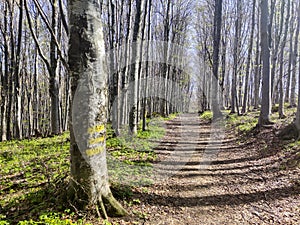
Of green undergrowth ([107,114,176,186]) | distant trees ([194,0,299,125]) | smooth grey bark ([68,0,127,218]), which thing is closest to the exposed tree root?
distant trees ([194,0,299,125])

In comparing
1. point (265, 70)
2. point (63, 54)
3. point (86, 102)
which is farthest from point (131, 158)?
point (63, 54)

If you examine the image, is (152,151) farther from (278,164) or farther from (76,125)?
(76,125)

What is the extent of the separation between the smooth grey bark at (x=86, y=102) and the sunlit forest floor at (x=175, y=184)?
0.33 meters

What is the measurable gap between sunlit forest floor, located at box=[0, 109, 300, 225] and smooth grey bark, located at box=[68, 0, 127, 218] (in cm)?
33

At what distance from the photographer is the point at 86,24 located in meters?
3.27

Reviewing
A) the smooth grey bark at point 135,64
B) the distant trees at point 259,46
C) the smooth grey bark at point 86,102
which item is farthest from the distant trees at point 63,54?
the distant trees at point 259,46

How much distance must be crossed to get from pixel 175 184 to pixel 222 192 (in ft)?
3.43

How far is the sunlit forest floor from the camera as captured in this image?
3668mm

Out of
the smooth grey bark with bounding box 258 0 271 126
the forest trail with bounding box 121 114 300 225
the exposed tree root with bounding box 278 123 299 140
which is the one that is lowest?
the forest trail with bounding box 121 114 300 225

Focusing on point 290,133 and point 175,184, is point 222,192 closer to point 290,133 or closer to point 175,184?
point 175,184

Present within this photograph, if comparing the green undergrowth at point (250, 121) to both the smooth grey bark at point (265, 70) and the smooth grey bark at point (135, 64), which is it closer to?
the smooth grey bark at point (265, 70)

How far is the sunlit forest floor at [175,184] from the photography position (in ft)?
12.0

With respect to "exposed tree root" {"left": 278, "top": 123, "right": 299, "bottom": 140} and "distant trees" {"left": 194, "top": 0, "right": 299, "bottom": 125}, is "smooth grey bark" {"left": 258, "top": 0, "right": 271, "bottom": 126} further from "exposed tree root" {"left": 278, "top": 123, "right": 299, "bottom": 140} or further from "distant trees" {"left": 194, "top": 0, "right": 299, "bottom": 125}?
"exposed tree root" {"left": 278, "top": 123, "right": 299, "bottom": 140}

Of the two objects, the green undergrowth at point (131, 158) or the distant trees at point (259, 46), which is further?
the distant trees at point (259, 46)
